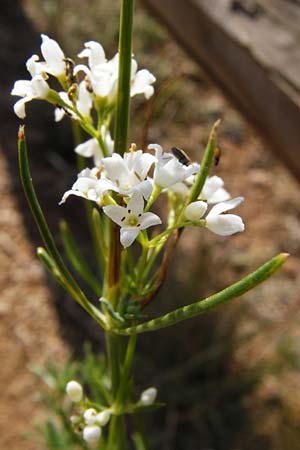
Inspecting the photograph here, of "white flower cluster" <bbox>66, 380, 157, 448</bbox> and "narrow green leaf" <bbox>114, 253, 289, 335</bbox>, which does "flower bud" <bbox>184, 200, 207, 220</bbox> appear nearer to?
"narrow green leaf" <bbox>114, 253, 289, 335</bbox>

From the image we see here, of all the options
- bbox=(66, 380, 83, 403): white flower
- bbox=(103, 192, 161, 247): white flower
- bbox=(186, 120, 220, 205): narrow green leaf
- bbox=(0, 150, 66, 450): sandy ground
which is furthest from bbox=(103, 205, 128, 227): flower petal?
bbox=(0, 150, 66, 450): sandy ground

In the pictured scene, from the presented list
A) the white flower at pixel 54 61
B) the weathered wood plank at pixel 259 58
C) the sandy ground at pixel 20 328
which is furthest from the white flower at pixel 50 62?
the sandy ground at pixel 20 328

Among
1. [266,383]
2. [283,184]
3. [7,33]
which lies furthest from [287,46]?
[7,33]

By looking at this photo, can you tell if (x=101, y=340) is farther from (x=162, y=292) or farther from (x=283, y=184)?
(x=283, y=184)

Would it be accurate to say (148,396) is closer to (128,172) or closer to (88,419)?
(88,419)

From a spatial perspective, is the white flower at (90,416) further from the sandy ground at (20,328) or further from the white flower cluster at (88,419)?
the sandy ground at (20,328)

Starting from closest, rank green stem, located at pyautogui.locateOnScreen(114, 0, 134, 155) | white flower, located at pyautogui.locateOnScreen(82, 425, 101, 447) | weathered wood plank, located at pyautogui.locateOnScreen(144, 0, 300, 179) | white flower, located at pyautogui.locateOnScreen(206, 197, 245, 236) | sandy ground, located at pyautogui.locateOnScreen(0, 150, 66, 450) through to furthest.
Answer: green stem, located at pyautogui.locateOnScreen(114, 0, 134, 155), white flower, located at pyautogui.locateOnScreen(206, 197, 245, 236), white flower, located at pyautogui.locateOnScreen(82, 425, 101, 447), weathered wood plank, located at pyautogui.locateOnScreen(144, 0, 300, 179), sandy ground, located at pyautogui.locateOnScreen(0, 150, 66, 450)
